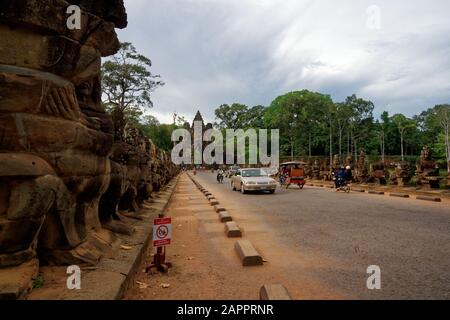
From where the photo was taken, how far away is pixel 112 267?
388cm

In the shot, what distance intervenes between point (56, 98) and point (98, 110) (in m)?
1.31

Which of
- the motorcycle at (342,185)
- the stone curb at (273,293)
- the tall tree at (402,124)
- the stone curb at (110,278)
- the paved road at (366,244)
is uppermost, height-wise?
the tall tree at (402,124)

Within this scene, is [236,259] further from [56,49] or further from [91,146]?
[56,49]

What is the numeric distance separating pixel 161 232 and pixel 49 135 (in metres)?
1.70

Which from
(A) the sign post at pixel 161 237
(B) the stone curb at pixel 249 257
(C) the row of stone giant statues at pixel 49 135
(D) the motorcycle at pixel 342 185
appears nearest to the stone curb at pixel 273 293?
(B) the stone curb at pixel 249 257

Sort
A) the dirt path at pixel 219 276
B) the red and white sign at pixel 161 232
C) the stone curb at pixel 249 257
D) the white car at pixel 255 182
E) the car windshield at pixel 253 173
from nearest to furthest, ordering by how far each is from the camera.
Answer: the dirt path at pixel 219 276 → the red and white sign at pixel 161 232 → the stone curb at pixel 249 257 → the white car at pixel 255 182 → the car windshield at pixel 253 173

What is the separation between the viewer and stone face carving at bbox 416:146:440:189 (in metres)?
16.2

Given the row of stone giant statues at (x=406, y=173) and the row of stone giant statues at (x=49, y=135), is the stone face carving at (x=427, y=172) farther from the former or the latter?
the row of stone giant statues at (x=49, y=135)

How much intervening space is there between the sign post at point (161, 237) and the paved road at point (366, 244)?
1.75 m

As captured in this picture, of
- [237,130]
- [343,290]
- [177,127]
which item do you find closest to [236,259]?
[343,290]

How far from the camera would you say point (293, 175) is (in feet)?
73.0

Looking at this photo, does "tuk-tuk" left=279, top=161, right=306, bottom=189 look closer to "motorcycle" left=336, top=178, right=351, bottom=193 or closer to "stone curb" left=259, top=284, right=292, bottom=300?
"motorcycle" left=336, top=178, right=351, bottom=193

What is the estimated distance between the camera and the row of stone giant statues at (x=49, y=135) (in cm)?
329

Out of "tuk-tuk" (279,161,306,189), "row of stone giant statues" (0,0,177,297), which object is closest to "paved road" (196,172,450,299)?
"row of stone giant statues" (0,0,177,297)
